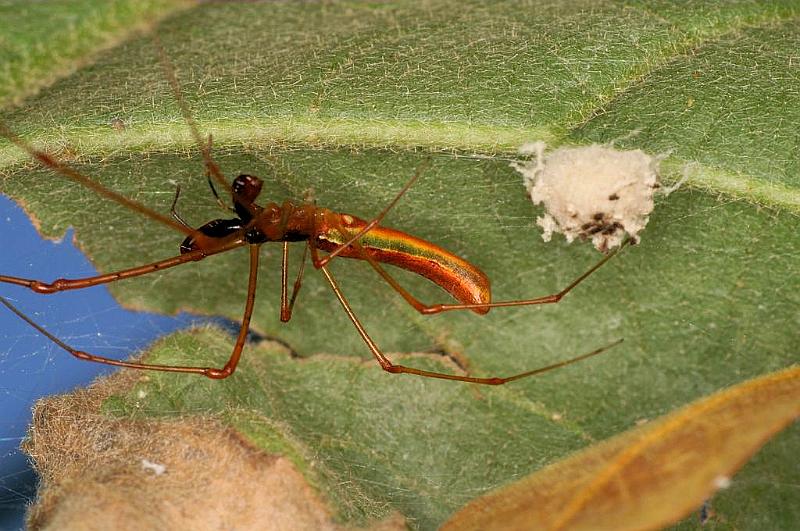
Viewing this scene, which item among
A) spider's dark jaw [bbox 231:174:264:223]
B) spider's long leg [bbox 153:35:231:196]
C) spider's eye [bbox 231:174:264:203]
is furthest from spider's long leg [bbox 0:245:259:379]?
spider's long leg [bbox 153:35:231:196]

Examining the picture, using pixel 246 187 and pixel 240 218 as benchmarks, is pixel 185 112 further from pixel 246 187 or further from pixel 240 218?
pixel 240 218

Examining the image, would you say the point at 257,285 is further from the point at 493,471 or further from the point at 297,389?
the point at 493,471

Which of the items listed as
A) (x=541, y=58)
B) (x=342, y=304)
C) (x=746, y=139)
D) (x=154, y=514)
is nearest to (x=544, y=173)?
(x=541, y=58)

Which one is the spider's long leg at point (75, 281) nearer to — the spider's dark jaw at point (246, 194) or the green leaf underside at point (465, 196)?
the green leaf underside at point (465, 196)

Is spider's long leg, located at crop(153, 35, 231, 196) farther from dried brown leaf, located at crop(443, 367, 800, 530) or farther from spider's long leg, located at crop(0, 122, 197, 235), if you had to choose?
dried brown leaf, located at crop(443, 367, 800, 530)

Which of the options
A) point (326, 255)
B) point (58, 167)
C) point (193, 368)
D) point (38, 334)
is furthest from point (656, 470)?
point (38, 334)
